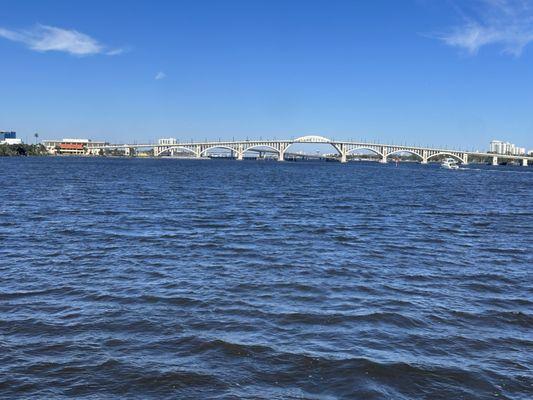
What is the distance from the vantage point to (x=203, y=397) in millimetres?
7590

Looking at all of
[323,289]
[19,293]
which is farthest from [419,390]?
[19,293]

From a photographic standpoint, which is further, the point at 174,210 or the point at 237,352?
the point at 174,210

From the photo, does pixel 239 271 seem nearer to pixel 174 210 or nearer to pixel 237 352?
pixel 237 352

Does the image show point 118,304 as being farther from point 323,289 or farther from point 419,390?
point 419,390

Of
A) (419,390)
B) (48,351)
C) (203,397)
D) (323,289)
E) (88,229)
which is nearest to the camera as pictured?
(203,397)

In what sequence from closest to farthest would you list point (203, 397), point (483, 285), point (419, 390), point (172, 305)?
point (203, 397) → point (419, 390) → point (172, 305) → point (483, 285)

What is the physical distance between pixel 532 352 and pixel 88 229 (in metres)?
18.3

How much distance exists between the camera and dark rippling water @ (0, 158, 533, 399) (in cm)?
820

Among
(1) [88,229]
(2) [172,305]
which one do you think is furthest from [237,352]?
(1) [88,229]

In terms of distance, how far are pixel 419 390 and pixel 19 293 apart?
9327 mm

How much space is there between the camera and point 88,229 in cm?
2302

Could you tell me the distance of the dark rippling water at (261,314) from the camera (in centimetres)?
820

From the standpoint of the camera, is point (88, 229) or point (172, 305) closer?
point (172, 305)

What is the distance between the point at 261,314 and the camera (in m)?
11.4
